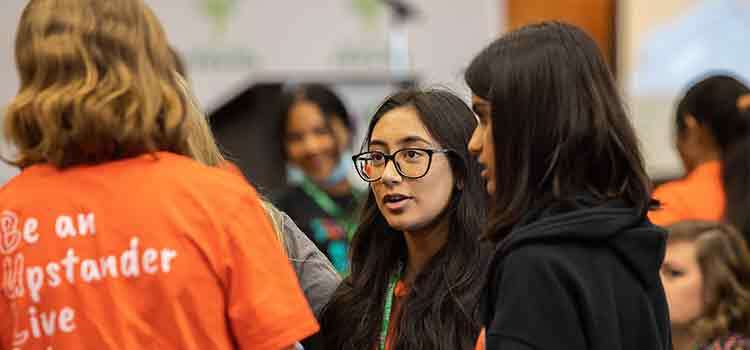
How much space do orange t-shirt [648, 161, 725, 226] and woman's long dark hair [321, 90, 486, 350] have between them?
1.42 metres

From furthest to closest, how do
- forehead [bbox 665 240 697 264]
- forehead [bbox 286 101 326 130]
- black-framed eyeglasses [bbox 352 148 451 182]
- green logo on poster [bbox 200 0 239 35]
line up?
green logo on poster [bbox 200 0 239 35] < forehead [bbox 286 101 326 130] < forehead [bbox 665 240 697 264] < black-framed eyeglasses [bbox 352 148 451 182]

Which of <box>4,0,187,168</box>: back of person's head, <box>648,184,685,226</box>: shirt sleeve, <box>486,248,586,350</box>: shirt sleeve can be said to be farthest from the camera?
<box>648,184,685,226</box>: shirt sleeve

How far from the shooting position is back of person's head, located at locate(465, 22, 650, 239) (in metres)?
1.50

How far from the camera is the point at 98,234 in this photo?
1.57 meters

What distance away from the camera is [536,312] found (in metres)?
1.42

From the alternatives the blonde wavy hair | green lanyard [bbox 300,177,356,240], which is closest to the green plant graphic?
green lanyard [bbox 300,177,356,240]

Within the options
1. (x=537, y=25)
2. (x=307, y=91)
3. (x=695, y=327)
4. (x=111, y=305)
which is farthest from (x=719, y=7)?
(x=111, y=305)

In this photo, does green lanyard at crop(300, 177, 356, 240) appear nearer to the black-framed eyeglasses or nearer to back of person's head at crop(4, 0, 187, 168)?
the black-framed eyeglasses

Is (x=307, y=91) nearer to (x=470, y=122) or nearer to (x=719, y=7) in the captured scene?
(x=470, y=122)

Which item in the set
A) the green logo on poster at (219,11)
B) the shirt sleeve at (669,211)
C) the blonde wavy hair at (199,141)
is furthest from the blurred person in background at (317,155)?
the blonde wavy hair at (199,141)

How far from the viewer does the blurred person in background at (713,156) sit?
3338 mm

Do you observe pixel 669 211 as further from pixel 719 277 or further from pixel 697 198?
pixel 719 277

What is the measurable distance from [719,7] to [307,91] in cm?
402

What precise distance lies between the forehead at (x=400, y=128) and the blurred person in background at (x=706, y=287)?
103 cm
